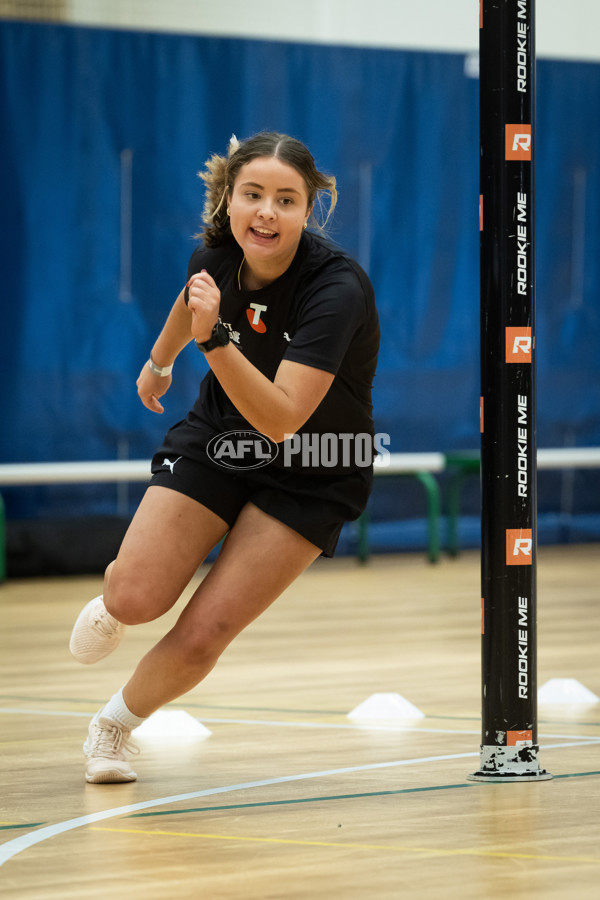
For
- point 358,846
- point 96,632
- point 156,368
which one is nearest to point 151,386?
point 156,368

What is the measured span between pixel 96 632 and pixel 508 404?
1091mm

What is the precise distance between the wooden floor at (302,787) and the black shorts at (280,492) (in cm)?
60

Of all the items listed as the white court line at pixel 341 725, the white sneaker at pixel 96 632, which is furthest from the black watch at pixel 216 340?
the white court line at pixel 341 725

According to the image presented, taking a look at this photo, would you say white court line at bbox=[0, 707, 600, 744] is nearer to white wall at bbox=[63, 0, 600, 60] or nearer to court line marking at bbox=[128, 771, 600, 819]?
court line marking at bbox=[128, 771, 600, 819]

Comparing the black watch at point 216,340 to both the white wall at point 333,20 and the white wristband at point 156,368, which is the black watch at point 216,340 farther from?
the white wall at point 333,20

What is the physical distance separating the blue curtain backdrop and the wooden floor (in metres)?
2.68

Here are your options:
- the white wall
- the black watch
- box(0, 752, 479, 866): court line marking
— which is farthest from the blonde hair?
the white wall

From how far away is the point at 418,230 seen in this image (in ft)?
30.2

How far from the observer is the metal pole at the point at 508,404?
326 cm

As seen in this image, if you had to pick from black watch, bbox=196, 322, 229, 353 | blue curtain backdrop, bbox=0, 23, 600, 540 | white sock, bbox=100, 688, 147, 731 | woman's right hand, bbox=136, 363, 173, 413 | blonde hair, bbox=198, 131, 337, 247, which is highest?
blue curtain backdrop, bbox=0, 23, 600, 540

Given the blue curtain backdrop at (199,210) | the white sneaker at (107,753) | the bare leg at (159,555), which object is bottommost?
the white sneaker at (107,753)

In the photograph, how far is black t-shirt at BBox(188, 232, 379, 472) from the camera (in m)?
3.14

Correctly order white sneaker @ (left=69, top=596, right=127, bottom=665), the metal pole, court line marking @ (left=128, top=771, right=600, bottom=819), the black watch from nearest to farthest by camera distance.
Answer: the black watch → court line marking @ (left=128, top=771, right=600, bottom=819) → the metal pole → white sneaker @ (left=69, top=596, right=127, bottom=665)

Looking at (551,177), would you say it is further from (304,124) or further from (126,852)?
(126,852)
